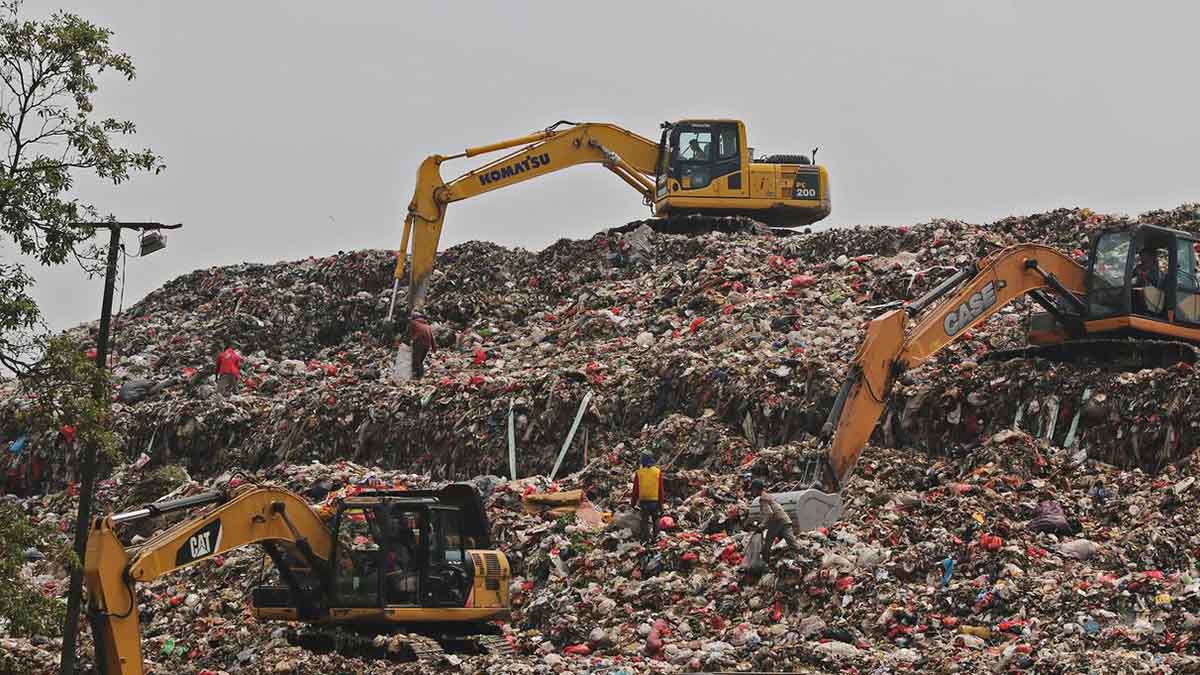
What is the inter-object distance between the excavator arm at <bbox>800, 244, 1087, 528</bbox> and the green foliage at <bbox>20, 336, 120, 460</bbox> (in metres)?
6.02

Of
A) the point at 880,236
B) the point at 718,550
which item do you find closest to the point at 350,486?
the point at 718,550

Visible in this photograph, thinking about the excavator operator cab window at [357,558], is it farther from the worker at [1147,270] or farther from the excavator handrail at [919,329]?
the worker at [1147,270]

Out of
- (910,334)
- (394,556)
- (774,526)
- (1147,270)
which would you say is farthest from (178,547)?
(1147,270)

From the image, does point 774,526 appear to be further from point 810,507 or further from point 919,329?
point 919,329

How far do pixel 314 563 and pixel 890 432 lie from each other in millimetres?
7302

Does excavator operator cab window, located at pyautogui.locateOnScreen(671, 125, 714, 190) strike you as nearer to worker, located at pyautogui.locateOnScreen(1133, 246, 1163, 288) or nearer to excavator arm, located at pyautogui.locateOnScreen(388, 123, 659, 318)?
excavator arm, located at pyautogui.locateOnScreen(388, 123, 659, 318)

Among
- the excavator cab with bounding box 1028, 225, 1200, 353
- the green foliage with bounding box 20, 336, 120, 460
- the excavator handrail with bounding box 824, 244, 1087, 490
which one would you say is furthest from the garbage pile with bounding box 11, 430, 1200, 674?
the excavator cab with bounding box 1028, 225, 1200, 353

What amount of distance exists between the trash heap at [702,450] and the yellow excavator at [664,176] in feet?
2.86

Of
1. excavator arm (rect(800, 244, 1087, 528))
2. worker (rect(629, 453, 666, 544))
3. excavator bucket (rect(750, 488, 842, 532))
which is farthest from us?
worker (rect(629, 453, 666, 544))

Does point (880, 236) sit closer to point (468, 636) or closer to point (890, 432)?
point (890, 432)

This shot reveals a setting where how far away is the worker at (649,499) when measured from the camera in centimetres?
1598

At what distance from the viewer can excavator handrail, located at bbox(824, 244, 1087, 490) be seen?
1553 centimetres

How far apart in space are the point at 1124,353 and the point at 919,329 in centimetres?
323

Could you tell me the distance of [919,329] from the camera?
16047mm
